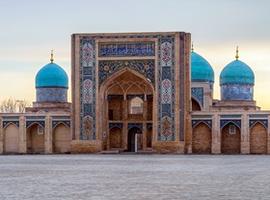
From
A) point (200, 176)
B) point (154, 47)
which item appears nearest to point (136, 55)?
point (154, 47)

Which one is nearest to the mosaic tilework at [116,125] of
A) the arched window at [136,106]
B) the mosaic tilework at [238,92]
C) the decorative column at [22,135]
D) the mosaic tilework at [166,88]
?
the arched window at [136,106]

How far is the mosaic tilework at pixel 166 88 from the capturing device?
34.3 m

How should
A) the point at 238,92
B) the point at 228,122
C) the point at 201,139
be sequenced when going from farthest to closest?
the point at 238,92, the point at 201,139, the point at 228,122

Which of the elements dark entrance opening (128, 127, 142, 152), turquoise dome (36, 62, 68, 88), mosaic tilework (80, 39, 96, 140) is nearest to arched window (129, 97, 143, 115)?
dark entrance opening (128, 127, 142, 152)

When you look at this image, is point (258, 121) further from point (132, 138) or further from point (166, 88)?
point (132, 138)

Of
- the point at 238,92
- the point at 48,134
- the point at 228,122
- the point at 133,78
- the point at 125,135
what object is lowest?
the point at 125,135

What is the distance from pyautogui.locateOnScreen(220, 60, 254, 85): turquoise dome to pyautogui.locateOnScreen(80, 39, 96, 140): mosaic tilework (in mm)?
10009

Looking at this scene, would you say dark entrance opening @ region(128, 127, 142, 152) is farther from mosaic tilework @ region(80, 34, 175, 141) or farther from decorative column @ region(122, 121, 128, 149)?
mosaic tilework @ region(80, 34, 175, 141)

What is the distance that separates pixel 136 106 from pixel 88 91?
7.10 metres

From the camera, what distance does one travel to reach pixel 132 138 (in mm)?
37688

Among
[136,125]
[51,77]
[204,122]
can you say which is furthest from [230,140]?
[51,77]

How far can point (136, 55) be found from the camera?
34562mm

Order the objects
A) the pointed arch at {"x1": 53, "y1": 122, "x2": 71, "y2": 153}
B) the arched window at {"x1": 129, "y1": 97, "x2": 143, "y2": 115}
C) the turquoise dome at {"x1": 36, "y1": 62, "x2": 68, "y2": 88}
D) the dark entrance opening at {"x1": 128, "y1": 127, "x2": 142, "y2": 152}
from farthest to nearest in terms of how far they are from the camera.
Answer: the turquoise dome at {"x1": 36, "y1": 62, "x2": 68, "y2": 88}, the arched window at {"x1": 129, "y1": 97, "x2": 143, "y2": 115}, the dark entrance opening at {"x1": 128, "y1": 127, "x2": 142, "y2": 152}, the pointed arch at {"x1": 53, "y1": 122, "x2": 71, "y2": 153}

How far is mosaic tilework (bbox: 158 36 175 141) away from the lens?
34.3 meters
